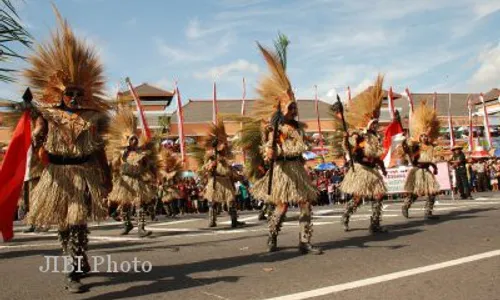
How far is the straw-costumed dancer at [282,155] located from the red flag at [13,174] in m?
3.05

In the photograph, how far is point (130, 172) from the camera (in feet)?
33.2

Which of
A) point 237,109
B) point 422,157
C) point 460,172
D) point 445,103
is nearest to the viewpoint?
point 422,157

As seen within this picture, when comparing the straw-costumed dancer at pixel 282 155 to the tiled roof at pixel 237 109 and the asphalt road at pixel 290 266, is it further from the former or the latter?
the tiled roof at pixel 237 109

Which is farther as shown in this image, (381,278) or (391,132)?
(391,132)

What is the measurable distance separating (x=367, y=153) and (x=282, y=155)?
232 centimetres

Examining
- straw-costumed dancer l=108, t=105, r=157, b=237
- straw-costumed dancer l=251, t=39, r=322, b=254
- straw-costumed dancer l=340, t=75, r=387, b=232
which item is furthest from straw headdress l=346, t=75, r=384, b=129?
straw-costumed dancer l=108, t=105, r=157, b=237

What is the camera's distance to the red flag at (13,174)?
4551 millimetres

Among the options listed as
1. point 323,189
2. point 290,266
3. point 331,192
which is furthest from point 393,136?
point 323,189

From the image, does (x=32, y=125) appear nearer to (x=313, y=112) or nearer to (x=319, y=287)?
(x=319, y=287)

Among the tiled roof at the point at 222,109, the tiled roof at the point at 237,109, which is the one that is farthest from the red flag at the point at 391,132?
the tiled roof at the point at 222,109

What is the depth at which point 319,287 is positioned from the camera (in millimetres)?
4699

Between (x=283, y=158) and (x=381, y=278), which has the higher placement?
(x=283, y=158)

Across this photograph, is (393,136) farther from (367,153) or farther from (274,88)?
(274,88)

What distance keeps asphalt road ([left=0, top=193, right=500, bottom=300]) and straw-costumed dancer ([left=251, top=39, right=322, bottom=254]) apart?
487 mm
